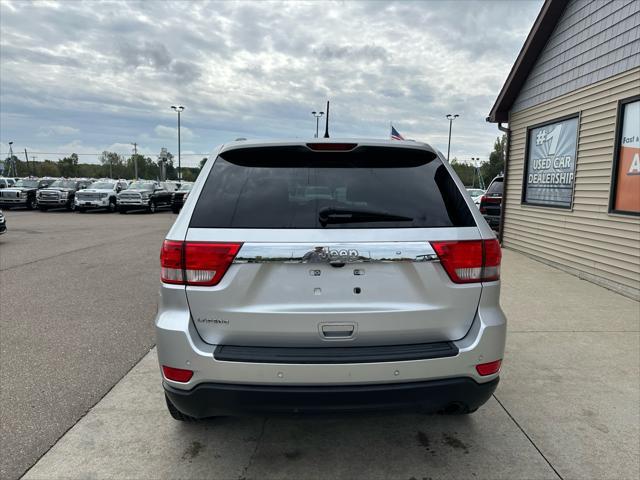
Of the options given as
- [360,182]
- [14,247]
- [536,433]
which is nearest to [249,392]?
[360,182]

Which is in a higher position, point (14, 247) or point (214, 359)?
point (214, 359)

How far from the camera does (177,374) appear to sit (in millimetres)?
2219

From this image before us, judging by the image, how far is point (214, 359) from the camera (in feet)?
7.03

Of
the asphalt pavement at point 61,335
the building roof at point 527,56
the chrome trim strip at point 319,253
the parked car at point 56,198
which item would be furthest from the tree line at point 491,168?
the chrome trim strip at point 319,253

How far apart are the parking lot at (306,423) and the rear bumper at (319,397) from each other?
10 centimetres

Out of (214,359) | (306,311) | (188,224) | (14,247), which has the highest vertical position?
(188,224)

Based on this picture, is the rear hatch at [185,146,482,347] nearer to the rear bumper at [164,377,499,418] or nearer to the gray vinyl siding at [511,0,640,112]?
the rear bumper at [164,377,499,418]

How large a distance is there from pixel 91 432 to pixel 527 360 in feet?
11.6

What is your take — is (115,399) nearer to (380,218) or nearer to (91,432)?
(91,432)

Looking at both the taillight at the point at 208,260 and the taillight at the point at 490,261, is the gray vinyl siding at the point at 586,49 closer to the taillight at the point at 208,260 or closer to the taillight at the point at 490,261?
the taillight at the point at 490,261

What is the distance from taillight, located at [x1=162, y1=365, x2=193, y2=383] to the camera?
7.20 ft

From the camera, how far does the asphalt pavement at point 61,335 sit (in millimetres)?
3025

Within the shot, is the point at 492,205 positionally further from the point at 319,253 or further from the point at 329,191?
the point at 319,253

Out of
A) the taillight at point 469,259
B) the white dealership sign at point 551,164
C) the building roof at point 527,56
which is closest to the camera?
the taillight at point 469,259
